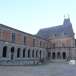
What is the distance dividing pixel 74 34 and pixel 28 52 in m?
17.1

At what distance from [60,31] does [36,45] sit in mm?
11478

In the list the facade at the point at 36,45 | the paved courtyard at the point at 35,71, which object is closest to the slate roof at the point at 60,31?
the facade at the point at 36,45

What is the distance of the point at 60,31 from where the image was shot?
45.2m

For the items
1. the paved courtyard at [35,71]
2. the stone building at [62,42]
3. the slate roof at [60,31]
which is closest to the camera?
the paved courtyard at [35,71]

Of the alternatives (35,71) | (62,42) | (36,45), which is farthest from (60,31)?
(35,71)

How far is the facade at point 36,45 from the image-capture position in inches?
1042

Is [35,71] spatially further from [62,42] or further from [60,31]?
[60,31]

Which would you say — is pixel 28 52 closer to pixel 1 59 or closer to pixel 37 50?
pixel 37 50

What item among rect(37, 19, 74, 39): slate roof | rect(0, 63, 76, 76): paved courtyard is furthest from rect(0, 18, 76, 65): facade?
rect(0, 63, 76, 76): paved courtyard

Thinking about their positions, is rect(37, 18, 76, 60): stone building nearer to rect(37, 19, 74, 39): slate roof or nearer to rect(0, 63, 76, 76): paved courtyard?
rect(37, 19, 74, 39): slate roof

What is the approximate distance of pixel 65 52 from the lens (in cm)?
4209

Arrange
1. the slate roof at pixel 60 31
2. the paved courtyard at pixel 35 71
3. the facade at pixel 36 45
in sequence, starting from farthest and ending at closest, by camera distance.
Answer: the slate roof at pixel 60 31, the facade at pixel 36 45, the paved courtyard at pixel 35 71

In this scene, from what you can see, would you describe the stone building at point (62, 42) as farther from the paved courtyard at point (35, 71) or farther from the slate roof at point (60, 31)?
the paved courtyard at point (35, 71)

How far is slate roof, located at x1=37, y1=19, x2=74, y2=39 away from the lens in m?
43.6
